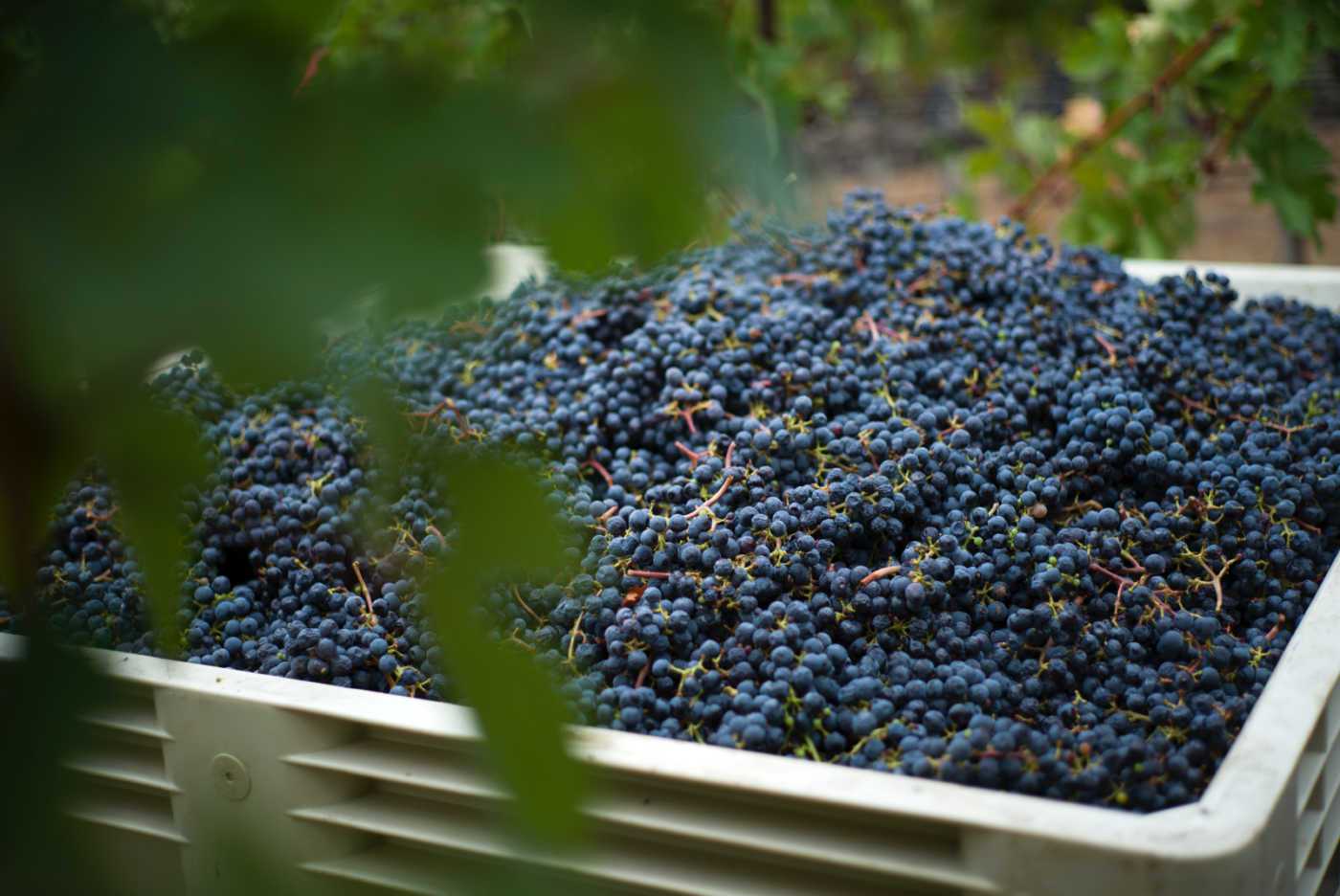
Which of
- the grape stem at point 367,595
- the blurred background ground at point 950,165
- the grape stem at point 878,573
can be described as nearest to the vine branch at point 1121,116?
the blurred background ground at point 950,165

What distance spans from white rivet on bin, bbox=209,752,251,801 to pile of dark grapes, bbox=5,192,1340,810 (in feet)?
0.37

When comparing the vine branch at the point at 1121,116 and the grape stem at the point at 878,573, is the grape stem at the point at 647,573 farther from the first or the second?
the vine branch at the point at 1121,116

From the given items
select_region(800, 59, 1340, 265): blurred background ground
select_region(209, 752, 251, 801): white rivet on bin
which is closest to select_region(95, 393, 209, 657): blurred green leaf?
select_region(209, 752, 251, 801): white rivet on bin

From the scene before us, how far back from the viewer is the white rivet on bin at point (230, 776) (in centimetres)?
87

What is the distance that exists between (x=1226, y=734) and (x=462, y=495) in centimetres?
Result: 78

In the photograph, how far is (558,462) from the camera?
3.77 ft

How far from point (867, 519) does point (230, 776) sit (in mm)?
584

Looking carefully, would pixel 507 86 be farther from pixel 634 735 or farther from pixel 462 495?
pixel 634 735

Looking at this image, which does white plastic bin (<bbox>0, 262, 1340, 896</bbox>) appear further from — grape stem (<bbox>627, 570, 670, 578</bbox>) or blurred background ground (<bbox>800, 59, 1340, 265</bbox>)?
blurred background ground (<bbox>800, 59, 1340, 265</bbox>)

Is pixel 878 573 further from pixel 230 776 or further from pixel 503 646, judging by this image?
pixel 503 646

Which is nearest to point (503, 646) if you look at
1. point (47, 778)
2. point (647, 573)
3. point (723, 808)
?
point (47, 778)

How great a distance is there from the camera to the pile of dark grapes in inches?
34.6

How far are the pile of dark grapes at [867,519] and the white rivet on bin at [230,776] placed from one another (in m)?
0.11

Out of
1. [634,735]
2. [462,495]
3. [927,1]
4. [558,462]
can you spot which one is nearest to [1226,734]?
[634,735]
